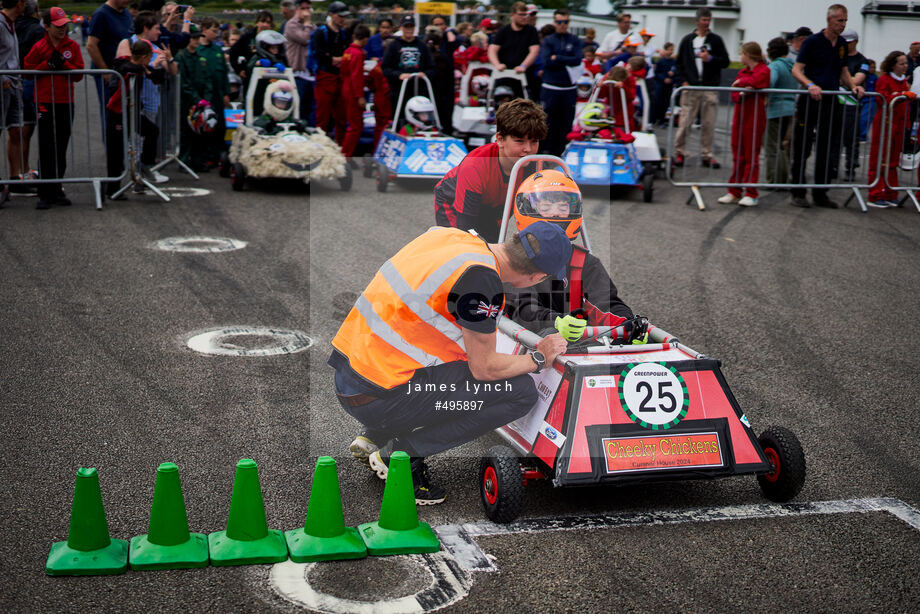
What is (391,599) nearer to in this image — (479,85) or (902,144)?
(902,144)

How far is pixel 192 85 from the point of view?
1252cm

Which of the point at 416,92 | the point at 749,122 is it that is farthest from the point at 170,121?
the point at 749,122

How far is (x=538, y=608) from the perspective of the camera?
3.31m

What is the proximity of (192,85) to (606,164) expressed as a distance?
5.36 m

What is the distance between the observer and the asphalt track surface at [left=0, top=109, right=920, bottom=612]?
3471mm

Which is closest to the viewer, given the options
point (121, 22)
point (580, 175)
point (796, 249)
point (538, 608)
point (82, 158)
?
point (538, 608)

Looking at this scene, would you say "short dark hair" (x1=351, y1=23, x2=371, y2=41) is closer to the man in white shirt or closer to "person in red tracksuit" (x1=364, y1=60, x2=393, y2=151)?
"person in red tracksuit" (x1=364, y1=60, x2=393, y2=151)

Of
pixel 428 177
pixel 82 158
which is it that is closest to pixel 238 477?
pixel 428 177

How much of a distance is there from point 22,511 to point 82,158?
1022 cm

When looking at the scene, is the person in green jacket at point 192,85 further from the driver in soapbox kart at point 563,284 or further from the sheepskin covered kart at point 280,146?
the driver in soapbox kart at point 563,284

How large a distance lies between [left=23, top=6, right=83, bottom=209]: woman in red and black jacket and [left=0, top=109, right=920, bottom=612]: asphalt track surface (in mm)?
450

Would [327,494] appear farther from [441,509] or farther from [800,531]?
[800,531]

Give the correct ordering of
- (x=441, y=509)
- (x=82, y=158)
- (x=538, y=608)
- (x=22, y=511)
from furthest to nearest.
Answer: (x=82, y=158)
(x=441, y=509)
(x=22, y=511)
(x=538, y=608)

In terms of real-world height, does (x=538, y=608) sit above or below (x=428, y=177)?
below
